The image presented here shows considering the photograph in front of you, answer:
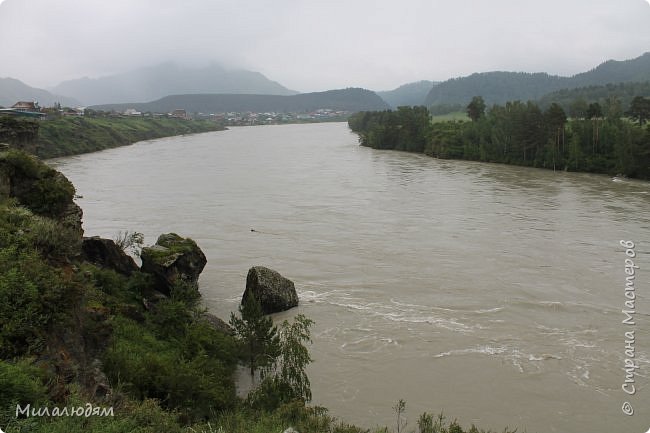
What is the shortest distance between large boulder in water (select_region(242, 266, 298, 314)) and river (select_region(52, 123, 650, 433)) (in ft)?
1.57

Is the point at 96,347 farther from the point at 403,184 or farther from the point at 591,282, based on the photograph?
the point at 403,184

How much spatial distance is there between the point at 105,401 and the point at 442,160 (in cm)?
6611

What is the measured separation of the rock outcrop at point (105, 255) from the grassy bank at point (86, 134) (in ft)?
130

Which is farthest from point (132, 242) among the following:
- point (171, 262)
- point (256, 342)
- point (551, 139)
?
point (551, 139)

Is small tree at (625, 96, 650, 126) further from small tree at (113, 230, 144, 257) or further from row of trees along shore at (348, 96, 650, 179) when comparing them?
small tree at (113, 230, 144, 257)

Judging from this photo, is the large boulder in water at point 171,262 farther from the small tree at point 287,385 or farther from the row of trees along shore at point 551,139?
the row of trees along shore at point 551,139

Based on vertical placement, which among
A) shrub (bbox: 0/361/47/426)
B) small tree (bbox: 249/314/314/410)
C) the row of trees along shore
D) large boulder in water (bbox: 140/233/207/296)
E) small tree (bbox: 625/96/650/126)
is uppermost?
small tree (bbox: 625/96/650/126)

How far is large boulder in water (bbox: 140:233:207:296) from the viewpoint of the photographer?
16.1 m

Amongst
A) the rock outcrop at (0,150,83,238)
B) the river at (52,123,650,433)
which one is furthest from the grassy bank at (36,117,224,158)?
the rock outcrop at (0,150,83,238)

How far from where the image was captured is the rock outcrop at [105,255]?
16.2 m

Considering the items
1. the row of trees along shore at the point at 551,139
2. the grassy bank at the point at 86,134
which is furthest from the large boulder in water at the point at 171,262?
the row of trees along shore at the point at 551,139

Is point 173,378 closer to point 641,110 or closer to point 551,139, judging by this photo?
point 551,139

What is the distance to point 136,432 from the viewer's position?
6645mm

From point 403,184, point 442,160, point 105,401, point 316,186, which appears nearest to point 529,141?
point 442,160
